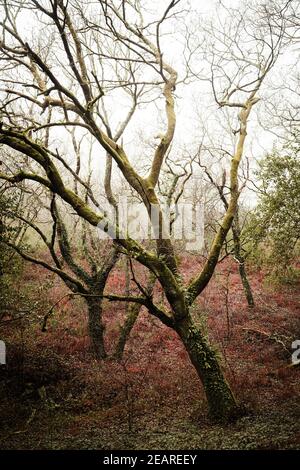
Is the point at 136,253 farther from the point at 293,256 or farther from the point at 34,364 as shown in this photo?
the point at 293,256

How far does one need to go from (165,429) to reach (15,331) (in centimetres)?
771

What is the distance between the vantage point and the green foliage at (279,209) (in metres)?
11.4

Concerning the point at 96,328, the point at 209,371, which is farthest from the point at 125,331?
the point at 209,371

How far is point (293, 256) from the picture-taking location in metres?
12.7

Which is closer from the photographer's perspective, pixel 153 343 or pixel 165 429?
pixel 165 429

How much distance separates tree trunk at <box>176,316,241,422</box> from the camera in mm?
7727

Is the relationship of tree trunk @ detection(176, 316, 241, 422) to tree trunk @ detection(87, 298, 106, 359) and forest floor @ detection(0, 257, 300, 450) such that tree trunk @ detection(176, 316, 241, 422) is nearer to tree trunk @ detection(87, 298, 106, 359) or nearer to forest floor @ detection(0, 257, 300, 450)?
forest floor @ detection(0, 257, 300, 450)

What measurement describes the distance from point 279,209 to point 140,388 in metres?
7.18

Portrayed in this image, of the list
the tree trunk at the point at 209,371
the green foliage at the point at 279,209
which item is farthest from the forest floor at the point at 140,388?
the green foliage at the point at 279,209

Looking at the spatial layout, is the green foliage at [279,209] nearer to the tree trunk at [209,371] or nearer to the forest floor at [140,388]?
the forest floor at [140,388]

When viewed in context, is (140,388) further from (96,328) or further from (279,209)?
(279,209)

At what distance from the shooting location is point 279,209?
11711 mm
